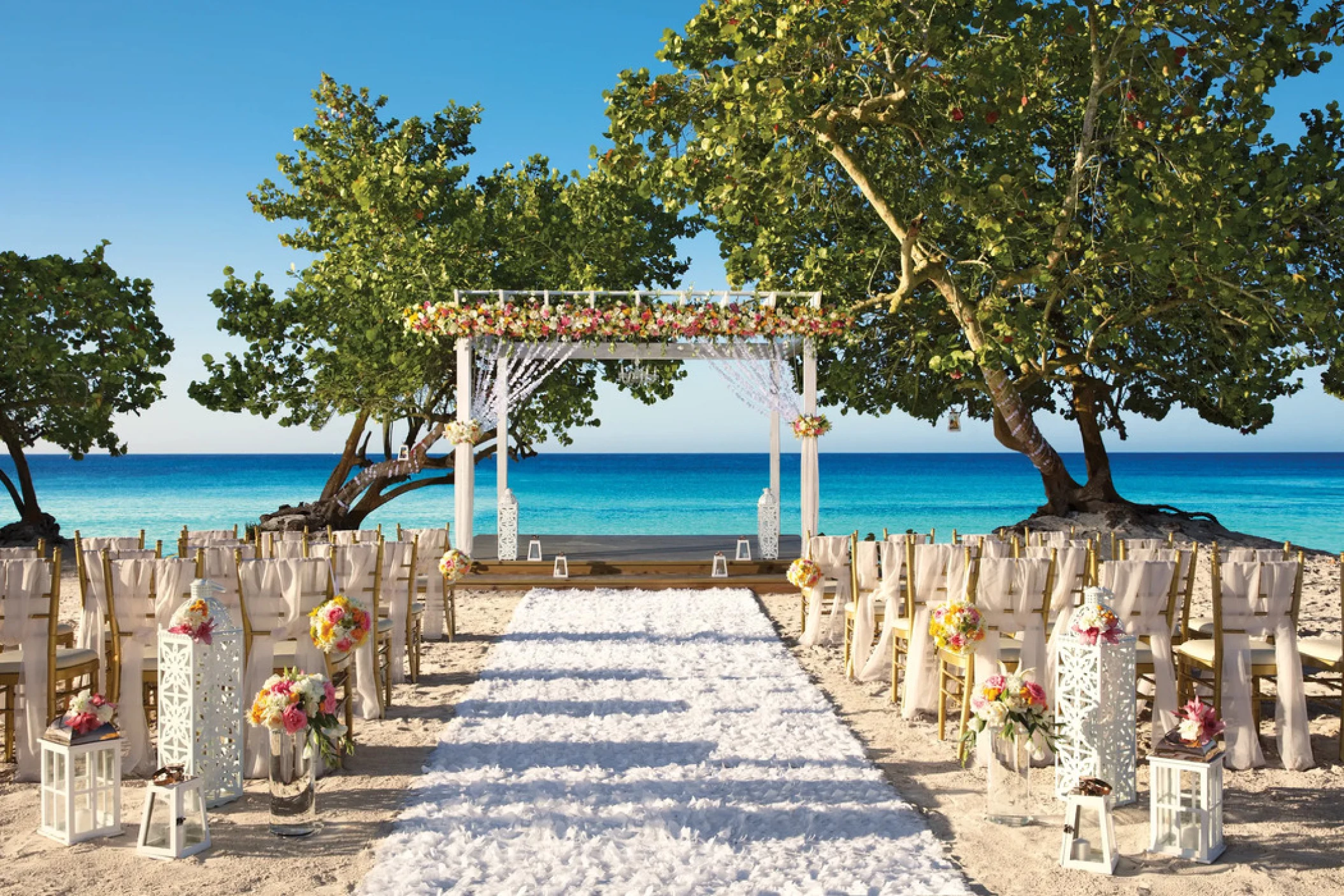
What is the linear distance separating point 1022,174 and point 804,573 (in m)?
6.66

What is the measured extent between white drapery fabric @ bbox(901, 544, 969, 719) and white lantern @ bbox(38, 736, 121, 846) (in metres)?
4.30

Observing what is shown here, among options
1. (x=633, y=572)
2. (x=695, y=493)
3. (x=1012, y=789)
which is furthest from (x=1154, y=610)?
(x=695, y=493)

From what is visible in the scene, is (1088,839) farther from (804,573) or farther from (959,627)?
(804,573)

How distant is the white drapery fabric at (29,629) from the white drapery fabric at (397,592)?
92.4 inches

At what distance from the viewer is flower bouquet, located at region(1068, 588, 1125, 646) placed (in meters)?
4.70

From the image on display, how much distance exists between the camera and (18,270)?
16500 mm

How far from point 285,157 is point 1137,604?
Result: 17.6 meters

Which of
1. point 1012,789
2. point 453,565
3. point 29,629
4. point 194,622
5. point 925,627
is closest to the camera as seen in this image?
point 1012,789

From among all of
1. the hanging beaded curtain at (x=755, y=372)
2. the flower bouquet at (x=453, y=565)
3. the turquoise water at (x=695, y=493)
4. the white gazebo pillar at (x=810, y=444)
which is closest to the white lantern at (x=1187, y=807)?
the flower bouquet at (x=453, y=565)

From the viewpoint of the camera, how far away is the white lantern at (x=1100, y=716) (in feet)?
15.4

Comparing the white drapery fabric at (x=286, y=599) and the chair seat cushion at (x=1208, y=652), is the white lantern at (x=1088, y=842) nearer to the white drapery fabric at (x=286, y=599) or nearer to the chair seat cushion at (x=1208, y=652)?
the chair seat cushion at (x=1208, y=652)

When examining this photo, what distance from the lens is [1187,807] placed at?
4238 millimetres

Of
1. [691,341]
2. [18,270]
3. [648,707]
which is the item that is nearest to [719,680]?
[648,707]

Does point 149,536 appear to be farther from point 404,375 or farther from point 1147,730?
point 1147,730
